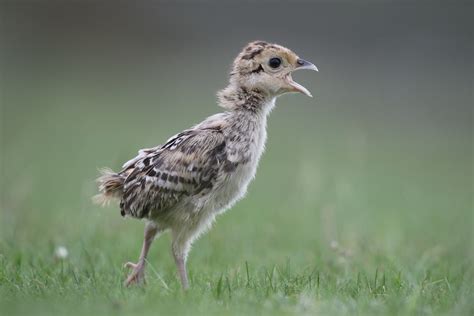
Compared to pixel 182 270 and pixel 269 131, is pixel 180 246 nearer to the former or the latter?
pixel 182 270

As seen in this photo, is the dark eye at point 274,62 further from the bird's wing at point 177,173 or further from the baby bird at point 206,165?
the bird's wing at point 177,173

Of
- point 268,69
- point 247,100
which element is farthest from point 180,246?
point 268,69

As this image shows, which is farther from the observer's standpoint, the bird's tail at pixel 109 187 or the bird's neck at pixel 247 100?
the bird's tail at pixel 109 187

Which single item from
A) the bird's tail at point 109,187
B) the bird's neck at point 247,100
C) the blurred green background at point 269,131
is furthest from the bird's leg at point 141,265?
the bird's neck at point 247,100

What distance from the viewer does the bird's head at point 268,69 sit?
538 cm

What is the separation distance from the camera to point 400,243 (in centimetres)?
756

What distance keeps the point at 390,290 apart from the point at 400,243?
273cm

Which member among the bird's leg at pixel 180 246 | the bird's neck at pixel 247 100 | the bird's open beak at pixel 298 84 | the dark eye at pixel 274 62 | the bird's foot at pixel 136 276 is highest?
the dark eye at pixel 274 62

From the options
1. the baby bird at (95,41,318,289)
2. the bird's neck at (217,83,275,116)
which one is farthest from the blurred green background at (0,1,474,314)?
the bird's neck at (217,83,275,116)

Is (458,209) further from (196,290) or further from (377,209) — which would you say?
(196,290)

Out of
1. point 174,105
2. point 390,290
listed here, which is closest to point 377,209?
point 390,290

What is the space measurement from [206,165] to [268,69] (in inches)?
35.1

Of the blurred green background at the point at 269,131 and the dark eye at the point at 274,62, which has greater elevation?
the dark eye at the point at 274,62

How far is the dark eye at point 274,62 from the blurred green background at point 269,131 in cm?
161
